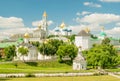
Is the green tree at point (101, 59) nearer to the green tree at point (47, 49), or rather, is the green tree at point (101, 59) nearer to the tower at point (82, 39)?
the green tree at point (47, 49)

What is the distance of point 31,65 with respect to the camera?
78.6 metres

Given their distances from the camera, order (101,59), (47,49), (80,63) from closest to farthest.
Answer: (80,63) < (101,59) < (47,49)

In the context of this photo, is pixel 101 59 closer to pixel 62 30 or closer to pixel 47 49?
pixel 47 49

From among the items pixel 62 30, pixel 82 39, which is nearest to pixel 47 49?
pixel 82 39

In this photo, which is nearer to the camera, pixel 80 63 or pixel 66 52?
pixel 80 63

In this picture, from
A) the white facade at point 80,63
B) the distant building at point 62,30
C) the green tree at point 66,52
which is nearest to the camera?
the white facade at point 80,63

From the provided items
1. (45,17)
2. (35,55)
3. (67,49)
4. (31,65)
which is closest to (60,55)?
(67,49)

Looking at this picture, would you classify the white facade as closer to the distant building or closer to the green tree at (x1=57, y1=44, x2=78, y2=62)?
the green tree at (x1=57, y1=44, x2=78, y2=62)

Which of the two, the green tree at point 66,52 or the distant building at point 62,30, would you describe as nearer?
the green tree at point 66,52

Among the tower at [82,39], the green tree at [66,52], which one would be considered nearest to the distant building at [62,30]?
the tower at [82,39]

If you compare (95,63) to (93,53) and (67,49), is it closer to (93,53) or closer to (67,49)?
(93,53)

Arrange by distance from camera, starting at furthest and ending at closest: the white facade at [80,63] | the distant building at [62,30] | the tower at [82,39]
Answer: the distant building at [62,30]
the tower at [82,39]
the white facade at [80,63]

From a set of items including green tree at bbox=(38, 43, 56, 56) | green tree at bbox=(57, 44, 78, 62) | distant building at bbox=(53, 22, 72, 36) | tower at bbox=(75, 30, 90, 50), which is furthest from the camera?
distant building at bbox=(53, 22, 72, 36)

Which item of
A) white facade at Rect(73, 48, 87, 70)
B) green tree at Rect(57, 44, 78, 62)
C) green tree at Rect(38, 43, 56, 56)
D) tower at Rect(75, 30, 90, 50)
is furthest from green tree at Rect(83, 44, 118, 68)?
tower at Rect(75, 30, 90, 50)
